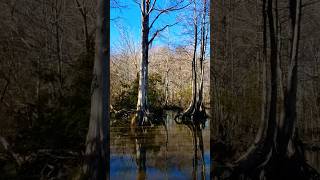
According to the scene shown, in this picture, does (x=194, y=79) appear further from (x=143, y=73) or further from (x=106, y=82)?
(x=106, y=82)

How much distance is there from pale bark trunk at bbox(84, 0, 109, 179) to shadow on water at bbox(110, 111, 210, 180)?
118 centimetres

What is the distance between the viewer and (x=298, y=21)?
166 inches

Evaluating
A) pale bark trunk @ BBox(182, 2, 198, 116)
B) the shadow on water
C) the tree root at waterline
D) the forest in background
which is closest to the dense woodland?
the forest in background

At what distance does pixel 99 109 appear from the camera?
12.7 feet

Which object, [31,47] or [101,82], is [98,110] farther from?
[31,47]

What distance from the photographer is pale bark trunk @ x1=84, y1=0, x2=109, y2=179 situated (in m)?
3.80

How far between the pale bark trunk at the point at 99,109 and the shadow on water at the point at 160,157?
118cm

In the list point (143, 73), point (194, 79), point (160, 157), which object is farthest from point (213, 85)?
point (194, 79)

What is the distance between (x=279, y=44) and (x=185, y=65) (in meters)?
22.7

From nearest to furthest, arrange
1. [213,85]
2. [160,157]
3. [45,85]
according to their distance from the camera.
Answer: [45,85] → [213,85] → [160,157]

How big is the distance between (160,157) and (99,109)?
10.4 ft

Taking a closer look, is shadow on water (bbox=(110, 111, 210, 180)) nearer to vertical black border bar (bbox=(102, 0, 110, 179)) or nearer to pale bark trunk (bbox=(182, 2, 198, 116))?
vertical black border bar (bbox=(102, 0, 110, 179))

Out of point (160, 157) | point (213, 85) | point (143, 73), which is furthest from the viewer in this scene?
point (143, 73)

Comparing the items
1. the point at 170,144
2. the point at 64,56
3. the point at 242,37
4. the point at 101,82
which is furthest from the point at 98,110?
the point at 170,144
